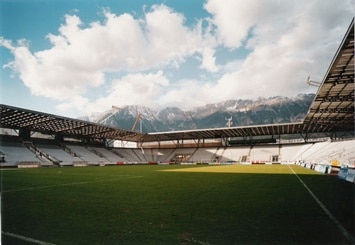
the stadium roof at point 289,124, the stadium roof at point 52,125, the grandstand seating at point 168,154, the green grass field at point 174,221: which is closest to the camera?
the green grass field at point 174,221

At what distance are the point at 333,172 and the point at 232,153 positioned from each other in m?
43.3

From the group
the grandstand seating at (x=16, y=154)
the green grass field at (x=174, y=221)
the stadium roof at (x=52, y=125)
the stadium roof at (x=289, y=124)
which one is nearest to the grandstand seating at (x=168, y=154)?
the grandstand seating at (x=16, y=154)

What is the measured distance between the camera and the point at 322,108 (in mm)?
32562

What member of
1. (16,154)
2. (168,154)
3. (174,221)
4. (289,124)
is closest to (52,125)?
(16,154)

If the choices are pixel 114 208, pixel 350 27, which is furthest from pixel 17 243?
pixel 350 27

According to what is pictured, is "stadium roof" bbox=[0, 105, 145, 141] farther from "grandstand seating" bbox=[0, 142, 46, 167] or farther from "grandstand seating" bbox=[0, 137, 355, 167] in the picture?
"grandstand seating" bbox=[0, 142, 46, 167]

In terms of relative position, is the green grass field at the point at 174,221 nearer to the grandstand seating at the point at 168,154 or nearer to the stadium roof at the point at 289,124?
the stadium roof at the point at 289,124

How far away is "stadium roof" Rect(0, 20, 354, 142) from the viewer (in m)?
18.3

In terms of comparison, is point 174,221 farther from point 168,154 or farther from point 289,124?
point 168,154

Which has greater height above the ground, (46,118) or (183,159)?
(46,118)

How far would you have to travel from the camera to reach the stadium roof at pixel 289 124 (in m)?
18.3

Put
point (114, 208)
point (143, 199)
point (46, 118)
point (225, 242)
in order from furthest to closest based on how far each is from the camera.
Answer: point (46, 118)
point (143, 199)
point (114, 208)
point (225, 242)

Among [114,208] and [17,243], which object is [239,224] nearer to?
[114,208]

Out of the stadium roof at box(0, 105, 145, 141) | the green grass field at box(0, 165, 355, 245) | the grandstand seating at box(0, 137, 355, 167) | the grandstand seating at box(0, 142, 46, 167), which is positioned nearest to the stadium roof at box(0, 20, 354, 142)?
the stadium roof at box(0, 105, 145, 141)
